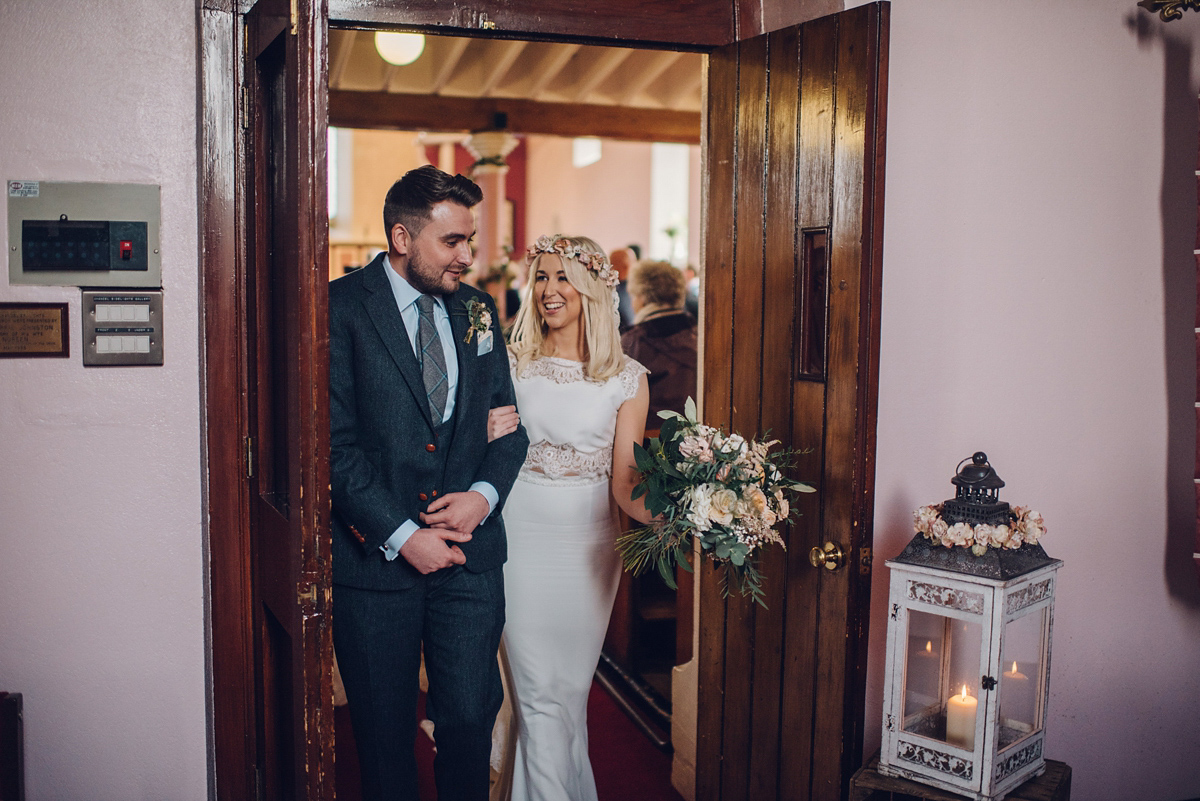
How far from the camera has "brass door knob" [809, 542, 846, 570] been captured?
2.23 m

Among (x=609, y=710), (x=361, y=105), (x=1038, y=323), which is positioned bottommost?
(x=609, y=710)

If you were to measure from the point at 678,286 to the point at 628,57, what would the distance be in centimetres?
179

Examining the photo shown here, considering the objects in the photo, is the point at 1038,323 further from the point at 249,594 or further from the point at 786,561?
the point at 249,594

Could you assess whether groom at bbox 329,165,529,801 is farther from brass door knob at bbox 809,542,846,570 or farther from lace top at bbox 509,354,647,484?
brass door knob at bbox 809,542,846,570

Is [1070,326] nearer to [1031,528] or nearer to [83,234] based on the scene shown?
[1031,528]

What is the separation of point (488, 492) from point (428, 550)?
25cm

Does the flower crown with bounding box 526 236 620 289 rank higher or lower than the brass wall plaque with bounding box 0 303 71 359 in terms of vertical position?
higher

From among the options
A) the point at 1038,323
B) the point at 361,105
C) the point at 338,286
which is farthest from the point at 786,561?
the point at 361,105

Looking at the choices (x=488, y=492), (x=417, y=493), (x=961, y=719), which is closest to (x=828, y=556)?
(x=961, y=719)

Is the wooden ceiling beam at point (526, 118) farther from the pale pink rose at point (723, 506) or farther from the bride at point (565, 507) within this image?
the pale pink rose at point (723, 506)

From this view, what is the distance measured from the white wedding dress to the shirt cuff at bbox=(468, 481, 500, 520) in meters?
0.42

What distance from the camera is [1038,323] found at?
9.55 ft

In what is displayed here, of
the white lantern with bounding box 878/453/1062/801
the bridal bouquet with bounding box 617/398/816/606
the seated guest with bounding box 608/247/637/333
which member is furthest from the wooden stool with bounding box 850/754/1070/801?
the seated guest with bounding box 608/247/637/333

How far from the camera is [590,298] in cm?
295
